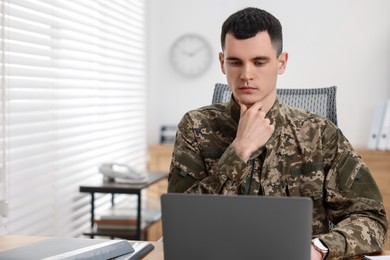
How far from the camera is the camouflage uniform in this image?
1.44 meters

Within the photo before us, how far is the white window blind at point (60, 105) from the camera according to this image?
226cm

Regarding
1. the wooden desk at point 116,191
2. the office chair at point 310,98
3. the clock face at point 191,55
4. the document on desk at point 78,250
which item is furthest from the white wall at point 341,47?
the document on desk at point 78,250

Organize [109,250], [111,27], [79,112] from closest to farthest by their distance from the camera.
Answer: [109,250], [79,112], [111,27]

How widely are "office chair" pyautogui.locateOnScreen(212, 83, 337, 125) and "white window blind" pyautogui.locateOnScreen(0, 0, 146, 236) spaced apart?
2.89 ft

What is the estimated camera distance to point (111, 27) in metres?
3.36

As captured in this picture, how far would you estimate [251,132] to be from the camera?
4.82 feet

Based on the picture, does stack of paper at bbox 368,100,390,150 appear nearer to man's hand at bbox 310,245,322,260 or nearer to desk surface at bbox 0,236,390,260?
desk surface at bbox 0,236,390,260

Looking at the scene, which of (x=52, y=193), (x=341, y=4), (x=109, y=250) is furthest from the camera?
(x=341, y=4)

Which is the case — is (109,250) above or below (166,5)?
below

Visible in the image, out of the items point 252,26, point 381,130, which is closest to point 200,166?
point 252,26

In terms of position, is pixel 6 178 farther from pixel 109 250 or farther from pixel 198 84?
pixel 198 84

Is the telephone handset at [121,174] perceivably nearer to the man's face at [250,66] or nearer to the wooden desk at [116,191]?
the wooden desk at [116,191]

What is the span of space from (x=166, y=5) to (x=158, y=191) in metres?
1.33

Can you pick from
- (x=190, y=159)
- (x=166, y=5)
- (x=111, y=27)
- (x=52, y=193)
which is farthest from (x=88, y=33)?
(x=190, y=159)
